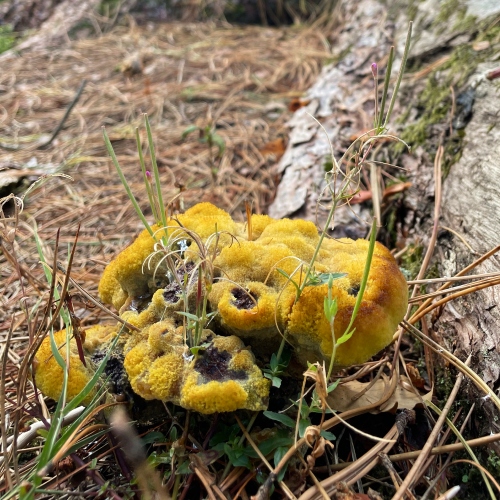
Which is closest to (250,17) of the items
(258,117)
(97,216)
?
(258,117)

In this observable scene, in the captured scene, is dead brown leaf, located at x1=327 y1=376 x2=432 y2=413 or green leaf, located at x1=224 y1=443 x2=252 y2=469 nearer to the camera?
green leaf, located at x1=224 y1=443 x2=252 y2=469

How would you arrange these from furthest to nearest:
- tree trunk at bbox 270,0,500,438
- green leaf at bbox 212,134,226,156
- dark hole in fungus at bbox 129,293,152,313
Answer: green leaf at bbox 212,134,226,156, tree trunk at bbox 270,0,500,438, dark hole in fungus at bbox 129,293,152,313

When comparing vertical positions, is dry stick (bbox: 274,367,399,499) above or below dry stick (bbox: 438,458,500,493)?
above

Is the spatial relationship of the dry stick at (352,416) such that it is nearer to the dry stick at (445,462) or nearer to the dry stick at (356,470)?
the dry stick at (356,470)

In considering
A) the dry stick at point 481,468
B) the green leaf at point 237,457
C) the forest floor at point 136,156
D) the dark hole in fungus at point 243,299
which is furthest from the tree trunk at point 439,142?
the green leaf at point 237,457

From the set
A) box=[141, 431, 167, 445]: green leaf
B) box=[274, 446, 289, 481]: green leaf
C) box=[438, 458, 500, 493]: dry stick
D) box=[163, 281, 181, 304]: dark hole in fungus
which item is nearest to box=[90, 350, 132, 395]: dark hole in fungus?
box=[141, 431, 167, 445]: green leaf

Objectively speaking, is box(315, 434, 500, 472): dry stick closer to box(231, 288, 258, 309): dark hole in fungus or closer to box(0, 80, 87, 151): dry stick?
box(231, 288, 258, 309): dark hole in fungus

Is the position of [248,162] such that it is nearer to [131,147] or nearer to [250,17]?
[131,147]
